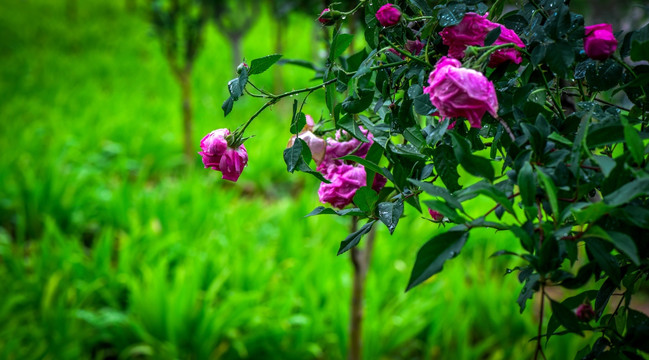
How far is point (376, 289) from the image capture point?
1851mm

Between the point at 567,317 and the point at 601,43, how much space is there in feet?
0.71

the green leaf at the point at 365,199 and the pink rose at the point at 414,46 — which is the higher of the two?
the pink rose at the point at 414,46

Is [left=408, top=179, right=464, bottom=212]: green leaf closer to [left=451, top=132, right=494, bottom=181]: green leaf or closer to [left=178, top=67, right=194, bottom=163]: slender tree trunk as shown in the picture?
[left=451, top=132, right=494, bottom=181]: green leaf

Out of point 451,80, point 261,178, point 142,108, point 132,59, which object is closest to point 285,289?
point 261,178

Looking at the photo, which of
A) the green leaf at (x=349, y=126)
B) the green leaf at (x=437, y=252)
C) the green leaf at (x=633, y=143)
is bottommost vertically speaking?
the green leaf at (x=437, y=252)

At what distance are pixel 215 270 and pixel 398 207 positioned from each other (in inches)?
58.8

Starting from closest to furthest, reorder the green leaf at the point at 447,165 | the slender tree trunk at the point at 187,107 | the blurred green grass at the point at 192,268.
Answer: the green leaf at the point at 447,165 < the blurred green grass at the point at 192,268 < the slender tree trunk at the point at 187,107

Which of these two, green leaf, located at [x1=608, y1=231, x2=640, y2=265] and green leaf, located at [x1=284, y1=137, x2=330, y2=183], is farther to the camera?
green leaf, located at [x1=284, y1=137, x2=330, y2=183]

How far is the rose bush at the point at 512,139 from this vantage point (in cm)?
36

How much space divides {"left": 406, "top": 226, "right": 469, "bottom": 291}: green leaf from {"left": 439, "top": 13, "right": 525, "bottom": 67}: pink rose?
16cm

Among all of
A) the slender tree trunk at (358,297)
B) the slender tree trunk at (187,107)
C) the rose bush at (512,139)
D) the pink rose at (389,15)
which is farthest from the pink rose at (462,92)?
the slender tree trunk at (187,107)

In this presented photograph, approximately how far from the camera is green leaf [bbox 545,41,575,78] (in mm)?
403

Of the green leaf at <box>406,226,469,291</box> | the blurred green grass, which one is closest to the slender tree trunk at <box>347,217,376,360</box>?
the blurred green grass

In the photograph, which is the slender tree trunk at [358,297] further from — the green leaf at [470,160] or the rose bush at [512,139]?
the green leaf at [470,160]
